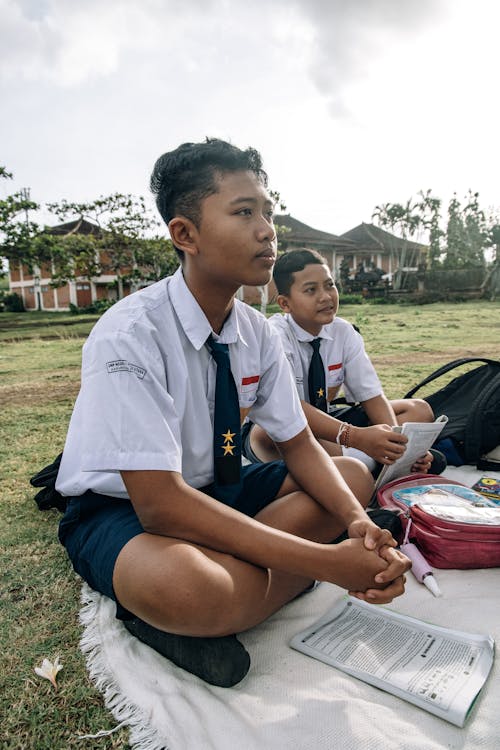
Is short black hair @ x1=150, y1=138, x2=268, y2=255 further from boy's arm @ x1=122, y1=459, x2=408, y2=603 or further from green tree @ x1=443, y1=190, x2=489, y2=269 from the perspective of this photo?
green tree @ x1=443, y1=190, x2=489, y2=269

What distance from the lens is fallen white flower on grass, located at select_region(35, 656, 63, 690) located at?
4.99 ft

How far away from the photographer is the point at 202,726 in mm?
1346

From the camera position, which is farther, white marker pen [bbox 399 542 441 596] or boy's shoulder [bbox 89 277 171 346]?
white marker pen [bbox 399 542 441 596]

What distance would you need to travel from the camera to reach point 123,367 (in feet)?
5.07

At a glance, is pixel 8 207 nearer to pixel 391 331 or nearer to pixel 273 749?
pixel 391 331

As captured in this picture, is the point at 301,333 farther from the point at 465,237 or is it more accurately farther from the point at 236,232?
the point at 465,237

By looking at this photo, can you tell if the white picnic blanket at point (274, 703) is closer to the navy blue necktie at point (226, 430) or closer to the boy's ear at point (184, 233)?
the navy blue necktie at point (226, 430)

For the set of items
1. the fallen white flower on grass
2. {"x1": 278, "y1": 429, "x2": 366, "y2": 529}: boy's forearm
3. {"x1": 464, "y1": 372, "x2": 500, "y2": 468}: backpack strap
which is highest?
{"x1": 278, "y1": 429, "x2": 366, "y2": 529}: boy's forearm

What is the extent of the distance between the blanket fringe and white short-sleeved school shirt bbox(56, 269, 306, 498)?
41 centimetres

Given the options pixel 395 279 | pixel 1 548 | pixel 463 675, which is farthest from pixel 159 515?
pixel 395 279

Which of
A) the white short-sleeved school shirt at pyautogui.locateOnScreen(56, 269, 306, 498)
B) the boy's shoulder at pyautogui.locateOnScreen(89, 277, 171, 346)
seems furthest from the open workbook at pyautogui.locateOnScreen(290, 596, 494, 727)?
the boy's shoulder at pyautogui.locateOnScreen(89, 277, 171, 346)

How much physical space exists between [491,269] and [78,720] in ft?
91.4

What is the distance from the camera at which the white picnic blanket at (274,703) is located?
4.20 feet

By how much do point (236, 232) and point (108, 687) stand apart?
1.37m
